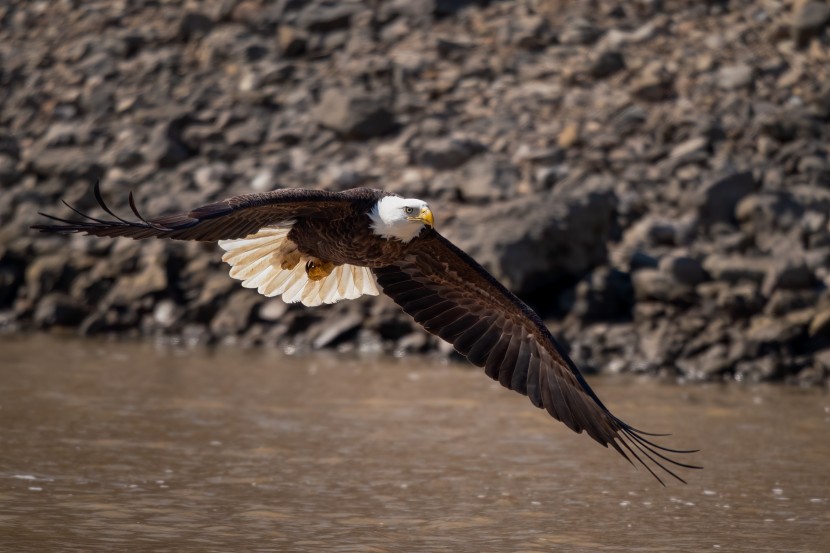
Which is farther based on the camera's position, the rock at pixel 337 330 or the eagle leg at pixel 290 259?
the rock at pixel 337 330

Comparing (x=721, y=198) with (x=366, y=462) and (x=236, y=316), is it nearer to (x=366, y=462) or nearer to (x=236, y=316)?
(x=236, y=316)

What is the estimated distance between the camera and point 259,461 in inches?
308

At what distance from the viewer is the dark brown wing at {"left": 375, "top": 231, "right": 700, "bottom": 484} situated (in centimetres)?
671

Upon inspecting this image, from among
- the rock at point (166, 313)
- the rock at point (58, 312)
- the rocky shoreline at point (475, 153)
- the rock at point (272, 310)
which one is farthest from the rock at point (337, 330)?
the rock at point (58, 312)

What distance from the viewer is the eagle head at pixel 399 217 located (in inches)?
258

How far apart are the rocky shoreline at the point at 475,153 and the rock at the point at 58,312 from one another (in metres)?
0.02

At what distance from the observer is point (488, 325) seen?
7316 millimetres

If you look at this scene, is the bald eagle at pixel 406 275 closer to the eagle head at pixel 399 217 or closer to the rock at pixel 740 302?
the eagle head at pixel 399 217

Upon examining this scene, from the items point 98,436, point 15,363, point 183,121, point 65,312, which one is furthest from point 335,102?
point 98,436

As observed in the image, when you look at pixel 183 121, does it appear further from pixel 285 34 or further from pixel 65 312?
pixel 65 312

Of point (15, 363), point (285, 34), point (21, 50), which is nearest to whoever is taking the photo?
point (15, 363)

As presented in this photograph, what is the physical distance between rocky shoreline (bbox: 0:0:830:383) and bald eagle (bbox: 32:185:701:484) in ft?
11.0

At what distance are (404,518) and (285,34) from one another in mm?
10154

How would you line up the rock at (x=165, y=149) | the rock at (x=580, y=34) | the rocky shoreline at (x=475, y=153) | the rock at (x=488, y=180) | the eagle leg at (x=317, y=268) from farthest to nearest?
1. the rock at (x=580, y=34)
2. the rock at (x=165, y=149)
3. the rock at (x=488, y=180)
4. the rocky shoreline at (x=475, y=153)
5. the eagle leg at (x=317, y=268)
